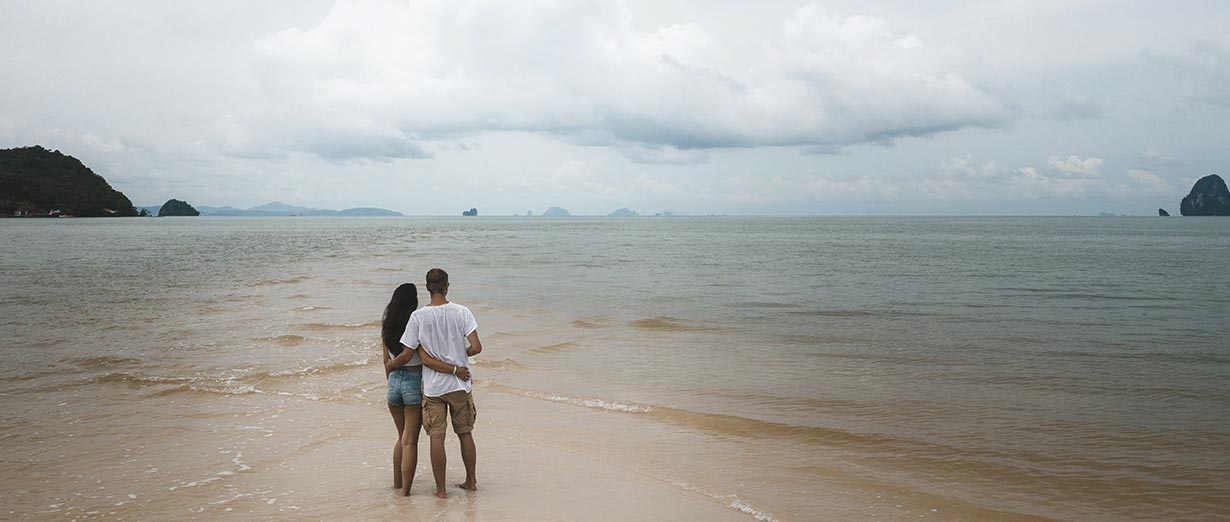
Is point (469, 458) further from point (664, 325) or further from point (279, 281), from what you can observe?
point (279, 281)

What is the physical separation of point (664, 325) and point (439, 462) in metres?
13.5

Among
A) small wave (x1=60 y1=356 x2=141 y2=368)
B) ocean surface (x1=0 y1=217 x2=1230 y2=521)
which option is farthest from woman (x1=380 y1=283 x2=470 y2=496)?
small wave (x1=60 y1=356 x2=141 y2=368)

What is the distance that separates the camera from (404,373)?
6609 millimetres

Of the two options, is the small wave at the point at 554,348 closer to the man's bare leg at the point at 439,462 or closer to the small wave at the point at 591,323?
the small wave at the point at 591,323

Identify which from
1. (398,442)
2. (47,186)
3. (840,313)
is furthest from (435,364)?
(47,186)

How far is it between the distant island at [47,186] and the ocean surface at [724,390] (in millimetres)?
177717

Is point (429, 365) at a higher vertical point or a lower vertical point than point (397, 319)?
lower

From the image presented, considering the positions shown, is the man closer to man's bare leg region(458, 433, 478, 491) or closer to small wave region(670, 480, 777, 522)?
man's bare leg region(458, 433, 478, 491)

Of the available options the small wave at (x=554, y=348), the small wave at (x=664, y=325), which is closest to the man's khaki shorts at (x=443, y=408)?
the small wave at (x=554, y=348)

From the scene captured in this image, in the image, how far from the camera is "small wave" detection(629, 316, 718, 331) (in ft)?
63.9

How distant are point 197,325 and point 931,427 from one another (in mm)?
17862

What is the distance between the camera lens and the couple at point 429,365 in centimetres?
639

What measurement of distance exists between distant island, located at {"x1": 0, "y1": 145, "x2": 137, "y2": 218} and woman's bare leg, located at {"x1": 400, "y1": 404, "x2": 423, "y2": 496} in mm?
203354

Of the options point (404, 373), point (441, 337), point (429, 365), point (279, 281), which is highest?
point (441, 337)
